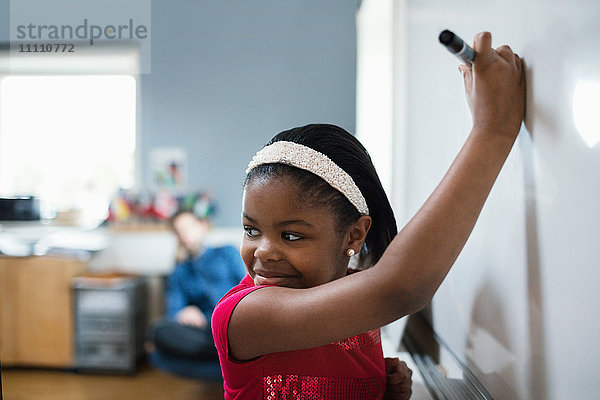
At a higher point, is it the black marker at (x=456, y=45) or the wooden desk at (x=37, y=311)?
the black marker at (x=456, y=45)

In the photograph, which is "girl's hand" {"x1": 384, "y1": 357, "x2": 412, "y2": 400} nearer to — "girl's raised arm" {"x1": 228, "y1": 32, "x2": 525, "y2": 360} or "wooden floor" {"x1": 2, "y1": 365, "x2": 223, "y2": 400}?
"girl's raised arm" {"x1": 228, "y1": 32, "x2": 525, "y2": 360}

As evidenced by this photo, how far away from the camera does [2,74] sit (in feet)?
12.8

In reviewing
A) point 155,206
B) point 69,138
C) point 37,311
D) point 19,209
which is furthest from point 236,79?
point 37,311

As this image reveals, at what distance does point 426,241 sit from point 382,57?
4.53 ft

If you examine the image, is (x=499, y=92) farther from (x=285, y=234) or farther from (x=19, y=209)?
(x=19, y=209)

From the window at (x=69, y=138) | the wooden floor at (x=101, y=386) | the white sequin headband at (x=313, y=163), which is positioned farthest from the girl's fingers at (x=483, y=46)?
the window at (x=69, y=138)

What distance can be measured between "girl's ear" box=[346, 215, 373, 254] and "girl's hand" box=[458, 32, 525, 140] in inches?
8.9

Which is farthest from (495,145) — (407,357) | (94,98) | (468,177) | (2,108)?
(2,108)

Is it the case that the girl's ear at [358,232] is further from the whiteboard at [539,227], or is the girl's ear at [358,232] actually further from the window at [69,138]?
the window at [69,138]

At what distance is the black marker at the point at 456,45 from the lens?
44cm

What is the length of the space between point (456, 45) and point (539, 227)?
187 millimetres

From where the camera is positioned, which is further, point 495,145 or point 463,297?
point 463,297

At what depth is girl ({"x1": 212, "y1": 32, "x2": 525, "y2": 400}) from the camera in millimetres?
497

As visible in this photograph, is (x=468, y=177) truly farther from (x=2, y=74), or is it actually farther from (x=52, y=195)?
(x=2, y=74)
